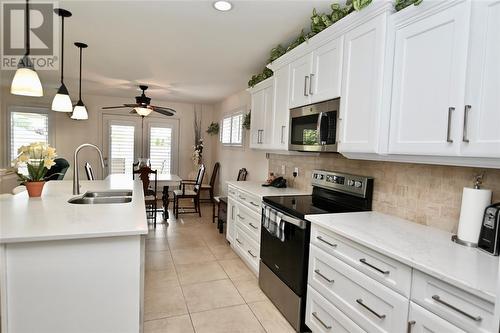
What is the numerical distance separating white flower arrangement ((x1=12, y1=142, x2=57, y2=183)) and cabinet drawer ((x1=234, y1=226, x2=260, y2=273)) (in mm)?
2033

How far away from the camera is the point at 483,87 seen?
129 cm

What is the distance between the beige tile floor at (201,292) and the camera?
7.34 ft

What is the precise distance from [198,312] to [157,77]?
3.56 meters

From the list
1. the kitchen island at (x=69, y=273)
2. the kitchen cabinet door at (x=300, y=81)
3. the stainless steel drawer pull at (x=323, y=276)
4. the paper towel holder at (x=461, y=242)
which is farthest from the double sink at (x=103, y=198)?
the paper towel holder at (x=461, y=242)

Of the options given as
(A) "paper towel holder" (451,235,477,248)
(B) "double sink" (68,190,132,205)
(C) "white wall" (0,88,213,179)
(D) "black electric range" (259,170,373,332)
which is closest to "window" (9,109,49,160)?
(C) "white wall" (0,88,213,179)

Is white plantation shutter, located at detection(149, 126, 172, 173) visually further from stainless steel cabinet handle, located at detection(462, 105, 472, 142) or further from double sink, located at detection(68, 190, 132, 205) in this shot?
stainless steel cabinet handle, located at detection(462, 105, 472, 142)

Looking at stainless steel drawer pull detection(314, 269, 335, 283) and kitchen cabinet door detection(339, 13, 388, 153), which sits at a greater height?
kitchen cabinet door detection(339, 13, 388, 153)

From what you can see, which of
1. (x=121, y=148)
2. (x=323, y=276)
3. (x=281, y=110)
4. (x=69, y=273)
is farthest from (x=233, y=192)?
(x=121, y=148)

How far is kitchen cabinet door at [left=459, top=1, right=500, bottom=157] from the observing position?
1247 mm

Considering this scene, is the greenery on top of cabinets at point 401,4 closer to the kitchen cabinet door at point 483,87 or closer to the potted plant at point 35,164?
the kitchen cabinet door at point 483,87

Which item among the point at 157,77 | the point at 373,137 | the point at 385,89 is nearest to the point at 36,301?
the point at 373,137

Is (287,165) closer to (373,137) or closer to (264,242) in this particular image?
(264,242)

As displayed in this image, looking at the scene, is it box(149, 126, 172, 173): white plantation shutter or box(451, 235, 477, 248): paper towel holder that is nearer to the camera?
box(451, 235, 477, 248): paper towel holder

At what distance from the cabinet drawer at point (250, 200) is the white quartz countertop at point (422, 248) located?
999 millimetres
